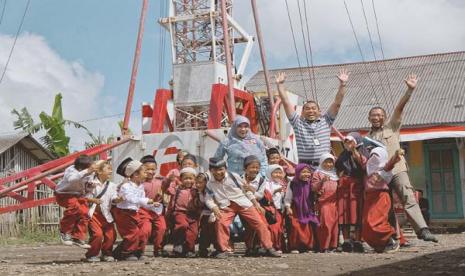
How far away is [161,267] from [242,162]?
2127mm

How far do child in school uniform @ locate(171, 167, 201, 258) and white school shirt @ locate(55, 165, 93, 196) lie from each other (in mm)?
1124

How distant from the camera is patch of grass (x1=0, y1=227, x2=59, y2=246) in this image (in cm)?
1168

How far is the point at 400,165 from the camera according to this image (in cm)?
699

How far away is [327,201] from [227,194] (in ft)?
4.06

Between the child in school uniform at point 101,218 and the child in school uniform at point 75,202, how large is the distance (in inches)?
2.9

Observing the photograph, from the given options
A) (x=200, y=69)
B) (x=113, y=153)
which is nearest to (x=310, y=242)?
(x=113, y=153)

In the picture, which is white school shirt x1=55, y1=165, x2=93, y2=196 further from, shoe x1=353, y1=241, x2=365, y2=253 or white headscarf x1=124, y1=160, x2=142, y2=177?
shoe x1=353, y1=241, x2=365, y2=253

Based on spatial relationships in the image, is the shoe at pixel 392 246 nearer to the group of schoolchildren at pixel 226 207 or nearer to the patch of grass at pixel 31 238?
the group of schoolchildren at pixel 226 207

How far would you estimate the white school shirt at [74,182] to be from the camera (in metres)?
6.34

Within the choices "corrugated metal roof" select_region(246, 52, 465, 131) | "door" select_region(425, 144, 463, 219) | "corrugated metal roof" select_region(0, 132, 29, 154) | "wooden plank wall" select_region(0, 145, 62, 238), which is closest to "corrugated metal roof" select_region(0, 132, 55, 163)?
"corrugated metal roof" select_region(0, 132, 29, 154)

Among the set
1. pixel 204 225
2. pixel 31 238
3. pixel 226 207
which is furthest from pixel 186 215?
pixel 31 238

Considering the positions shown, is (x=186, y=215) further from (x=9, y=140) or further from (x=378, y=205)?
(x=9, y=140)

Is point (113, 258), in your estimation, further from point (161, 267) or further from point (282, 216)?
point (282, 216)

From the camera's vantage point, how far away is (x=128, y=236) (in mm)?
6438
